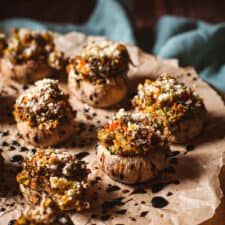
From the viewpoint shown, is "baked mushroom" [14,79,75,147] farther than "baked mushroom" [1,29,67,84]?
No

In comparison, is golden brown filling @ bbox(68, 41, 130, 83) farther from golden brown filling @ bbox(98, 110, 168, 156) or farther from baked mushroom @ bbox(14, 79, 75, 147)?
golden brown filling @ bbox(98, 110, 168, 156)

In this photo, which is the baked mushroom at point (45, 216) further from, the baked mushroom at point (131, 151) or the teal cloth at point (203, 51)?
the teal cloth at point (203, 51)

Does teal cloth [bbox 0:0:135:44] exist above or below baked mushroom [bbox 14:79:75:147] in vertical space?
above

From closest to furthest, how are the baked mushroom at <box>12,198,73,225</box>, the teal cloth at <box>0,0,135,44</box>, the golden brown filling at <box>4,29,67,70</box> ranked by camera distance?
the baked mushroom at <box>12,198,73,225</box>, the golden brown filling at <box>4,29,67,70</box>, the teal cloth at <box>0,0,135,44</box>

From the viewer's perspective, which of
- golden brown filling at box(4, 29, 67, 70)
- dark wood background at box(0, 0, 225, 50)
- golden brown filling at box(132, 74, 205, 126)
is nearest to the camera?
golden brown filling at box(132, 74, 205, 126)

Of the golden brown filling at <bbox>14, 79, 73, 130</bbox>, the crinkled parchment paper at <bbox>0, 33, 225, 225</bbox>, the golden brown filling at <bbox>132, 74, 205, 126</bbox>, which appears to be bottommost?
the crinkled parchment paper at <bbox>0, 33, 225, 225</bbox>

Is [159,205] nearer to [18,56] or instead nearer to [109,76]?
[109,76]

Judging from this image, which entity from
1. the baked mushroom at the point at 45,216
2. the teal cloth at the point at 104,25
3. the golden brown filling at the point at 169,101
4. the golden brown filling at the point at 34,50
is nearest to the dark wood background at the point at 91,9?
the teal cloth at the point at 104,25

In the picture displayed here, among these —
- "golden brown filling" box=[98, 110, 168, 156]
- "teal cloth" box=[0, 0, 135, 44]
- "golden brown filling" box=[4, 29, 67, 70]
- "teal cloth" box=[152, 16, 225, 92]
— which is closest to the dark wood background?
"teal cloth" box=[0, 0, 135, 44]
